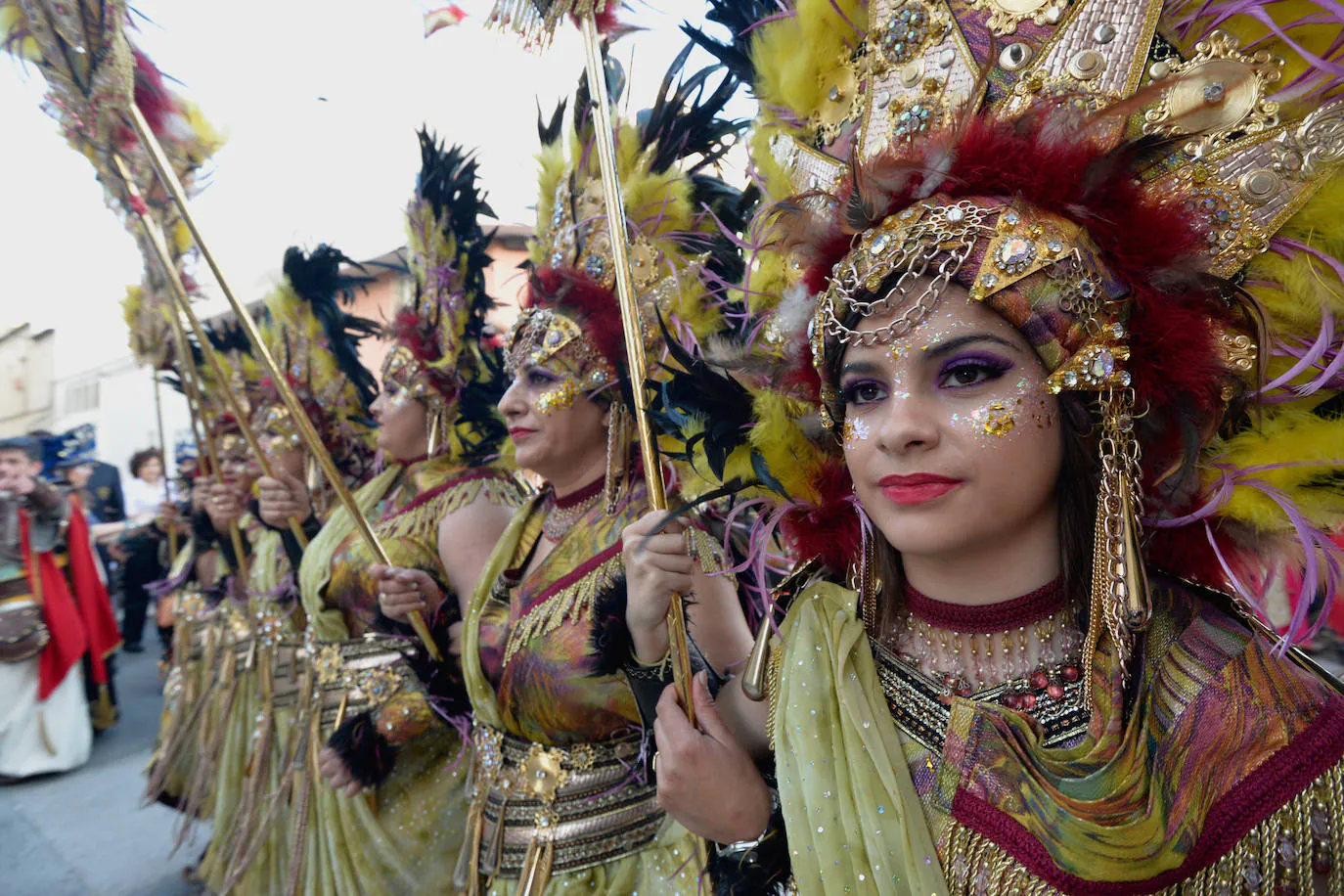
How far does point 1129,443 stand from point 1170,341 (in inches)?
6.5

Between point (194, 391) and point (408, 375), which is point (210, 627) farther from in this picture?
point (408, 375)

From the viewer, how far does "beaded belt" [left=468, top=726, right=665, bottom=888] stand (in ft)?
7.40

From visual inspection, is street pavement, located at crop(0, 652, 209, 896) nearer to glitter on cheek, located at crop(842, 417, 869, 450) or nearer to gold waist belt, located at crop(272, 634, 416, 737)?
gold waist belt, located at crop(272, 634, 416, 737)

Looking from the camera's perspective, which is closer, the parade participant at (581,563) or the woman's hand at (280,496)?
the parade participant at (581,563)

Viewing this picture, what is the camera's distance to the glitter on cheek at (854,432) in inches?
53.2

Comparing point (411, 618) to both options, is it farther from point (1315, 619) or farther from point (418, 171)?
point (1315, 619)

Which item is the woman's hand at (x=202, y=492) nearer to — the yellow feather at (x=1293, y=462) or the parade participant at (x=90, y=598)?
the parade participant at (x=90, y=598)

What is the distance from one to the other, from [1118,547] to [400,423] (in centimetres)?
321

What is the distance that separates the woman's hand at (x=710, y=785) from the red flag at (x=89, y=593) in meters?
7.24

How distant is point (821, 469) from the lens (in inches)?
65.6

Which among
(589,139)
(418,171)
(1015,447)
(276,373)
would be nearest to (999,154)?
(1015,447)

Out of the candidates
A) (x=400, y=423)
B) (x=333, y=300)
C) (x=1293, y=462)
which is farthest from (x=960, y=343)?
(x=333, y=300)

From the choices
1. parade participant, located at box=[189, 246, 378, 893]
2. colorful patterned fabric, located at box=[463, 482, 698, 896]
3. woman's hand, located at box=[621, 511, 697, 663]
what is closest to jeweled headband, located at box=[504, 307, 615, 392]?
colorful patterned fabric, located at box=[463, 482, 698, 896]

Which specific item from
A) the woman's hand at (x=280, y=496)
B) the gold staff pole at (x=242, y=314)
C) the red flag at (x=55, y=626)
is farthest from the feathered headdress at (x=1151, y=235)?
the red flag at (x=55, y=626)
